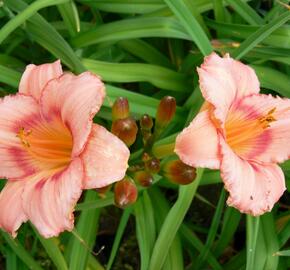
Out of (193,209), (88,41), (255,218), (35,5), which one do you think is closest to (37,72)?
(35,5)

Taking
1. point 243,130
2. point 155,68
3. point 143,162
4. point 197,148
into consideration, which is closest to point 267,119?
point 243,130

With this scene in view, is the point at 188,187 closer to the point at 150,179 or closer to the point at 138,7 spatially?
the point at 150,179

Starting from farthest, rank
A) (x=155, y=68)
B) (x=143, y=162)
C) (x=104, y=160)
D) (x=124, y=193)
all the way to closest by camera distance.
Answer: (x=155, y=68), (x=143, y=162), (x=124, y=193), (x=104, y=160)

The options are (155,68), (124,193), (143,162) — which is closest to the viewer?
(124,193)

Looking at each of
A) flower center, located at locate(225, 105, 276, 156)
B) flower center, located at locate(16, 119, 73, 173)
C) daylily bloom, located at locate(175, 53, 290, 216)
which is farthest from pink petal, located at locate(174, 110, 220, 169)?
flower center, located at locate(16, 119, 73, 173)

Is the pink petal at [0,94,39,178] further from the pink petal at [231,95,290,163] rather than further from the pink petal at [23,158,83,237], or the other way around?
the pink petal at [231,95,290,163]

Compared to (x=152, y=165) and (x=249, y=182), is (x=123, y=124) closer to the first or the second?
(x=152, y=165)
